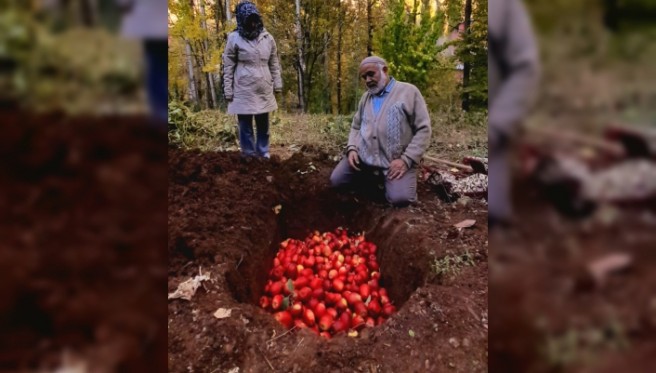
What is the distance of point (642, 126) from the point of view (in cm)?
54

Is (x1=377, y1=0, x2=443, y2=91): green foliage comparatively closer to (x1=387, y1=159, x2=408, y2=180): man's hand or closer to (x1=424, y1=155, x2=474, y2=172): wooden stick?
(x1=424, y1=155, x2=474, y2=172): wooden stick

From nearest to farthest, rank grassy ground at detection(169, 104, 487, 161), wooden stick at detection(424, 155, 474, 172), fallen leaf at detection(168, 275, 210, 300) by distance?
fallen leaf at detection(168, 275, 210, 300), wooden stick at detection(424, 155, 474, 172), grassy ground at detection(169, 104, 487, 161)

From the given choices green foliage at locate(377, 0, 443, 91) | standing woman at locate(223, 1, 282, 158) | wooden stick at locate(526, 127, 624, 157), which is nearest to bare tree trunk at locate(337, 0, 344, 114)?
green foliage at locate(377, 0, 443, 91)

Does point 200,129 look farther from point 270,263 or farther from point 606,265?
point 606,265

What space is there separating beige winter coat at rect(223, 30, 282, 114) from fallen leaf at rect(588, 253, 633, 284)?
3.95 meters

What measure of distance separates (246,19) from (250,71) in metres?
0.51

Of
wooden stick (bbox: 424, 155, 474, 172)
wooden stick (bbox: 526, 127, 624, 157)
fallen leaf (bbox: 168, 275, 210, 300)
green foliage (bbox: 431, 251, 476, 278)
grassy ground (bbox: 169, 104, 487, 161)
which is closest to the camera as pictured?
wooden stick (bbox: 526, 127, 624, 157)

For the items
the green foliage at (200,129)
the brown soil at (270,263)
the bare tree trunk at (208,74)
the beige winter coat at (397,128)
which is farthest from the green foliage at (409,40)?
the green foliage at (200,129)

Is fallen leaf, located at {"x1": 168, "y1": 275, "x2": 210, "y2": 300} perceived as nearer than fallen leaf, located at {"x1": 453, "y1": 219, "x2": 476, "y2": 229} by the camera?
Yes

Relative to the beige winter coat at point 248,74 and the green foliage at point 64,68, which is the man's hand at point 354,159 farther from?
the green foliage at point 64,68

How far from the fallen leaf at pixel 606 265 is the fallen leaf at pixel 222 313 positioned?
5.84 feet

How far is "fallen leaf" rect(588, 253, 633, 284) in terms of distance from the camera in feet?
1.82

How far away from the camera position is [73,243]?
2.34ft

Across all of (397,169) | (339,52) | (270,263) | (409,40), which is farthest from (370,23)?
(270,263)
